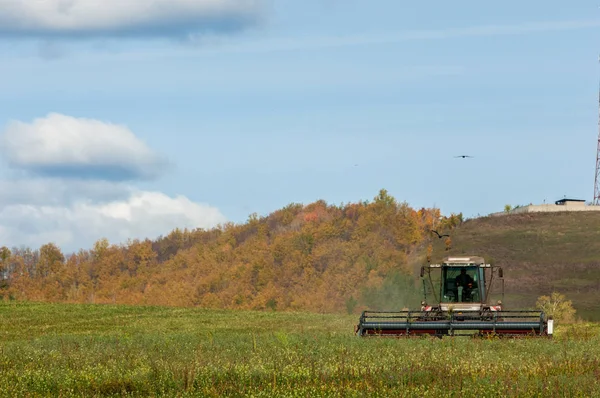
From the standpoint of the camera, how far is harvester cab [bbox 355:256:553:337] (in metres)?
28.0

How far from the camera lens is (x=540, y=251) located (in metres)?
132

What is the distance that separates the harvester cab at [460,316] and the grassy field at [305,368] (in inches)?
70.8

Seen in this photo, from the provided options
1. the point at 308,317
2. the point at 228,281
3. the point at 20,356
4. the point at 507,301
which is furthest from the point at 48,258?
the point at 20,356

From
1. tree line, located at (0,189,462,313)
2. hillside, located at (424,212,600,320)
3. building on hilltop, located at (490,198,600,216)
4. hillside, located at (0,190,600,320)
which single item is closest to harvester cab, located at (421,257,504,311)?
hillside, located at (0,190,600,320)

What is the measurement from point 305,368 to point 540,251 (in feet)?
390

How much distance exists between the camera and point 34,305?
2456 inches

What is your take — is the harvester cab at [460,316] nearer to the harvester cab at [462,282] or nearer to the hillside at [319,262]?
the harvester cab at [462,282]

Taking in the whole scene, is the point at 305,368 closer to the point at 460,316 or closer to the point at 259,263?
the point at 460,316

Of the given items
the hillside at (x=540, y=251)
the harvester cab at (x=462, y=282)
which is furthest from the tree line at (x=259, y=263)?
the harvester cab at (x=462, y=282)

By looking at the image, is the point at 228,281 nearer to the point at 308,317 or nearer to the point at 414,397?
the point at 308,317

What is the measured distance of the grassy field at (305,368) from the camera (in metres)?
16.3

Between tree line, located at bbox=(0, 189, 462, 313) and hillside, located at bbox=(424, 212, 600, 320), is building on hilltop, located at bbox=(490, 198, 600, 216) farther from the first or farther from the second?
tree line, located at bbox=(0, 189, 462, 313)

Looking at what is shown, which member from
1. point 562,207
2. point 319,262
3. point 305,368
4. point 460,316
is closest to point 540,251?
point 562,207

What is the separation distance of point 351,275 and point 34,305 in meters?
79.4
